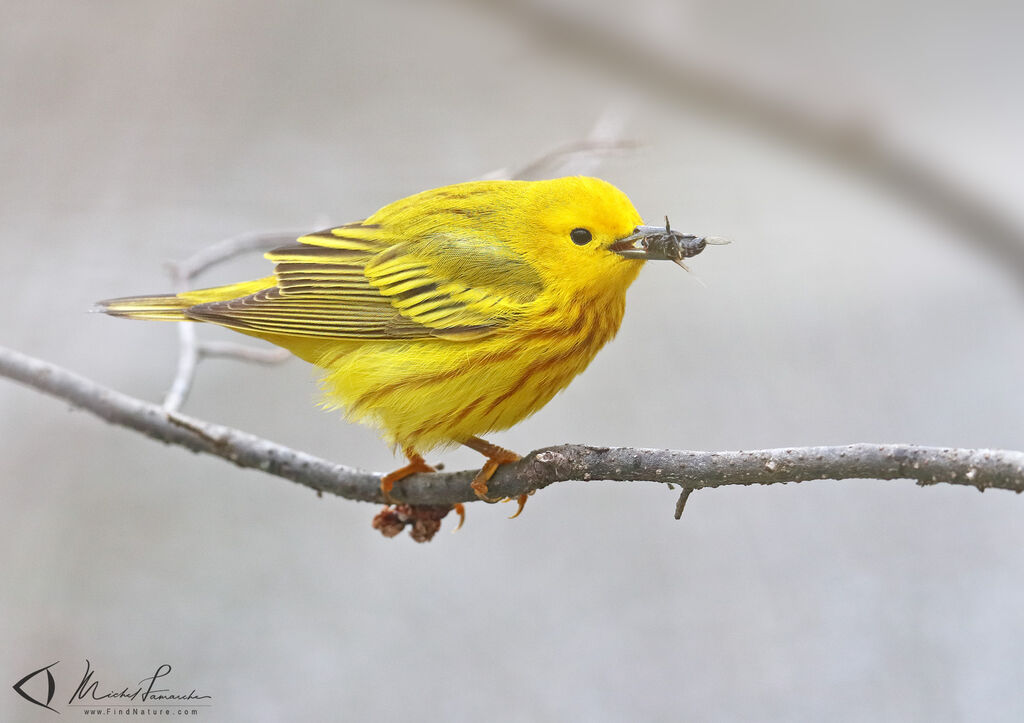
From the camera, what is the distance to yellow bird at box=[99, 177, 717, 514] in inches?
125

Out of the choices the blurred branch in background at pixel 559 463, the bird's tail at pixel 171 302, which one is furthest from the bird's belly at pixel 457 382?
the bird's tail at pixel 171 302

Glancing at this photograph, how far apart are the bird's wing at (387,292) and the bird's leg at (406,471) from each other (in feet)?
1.39

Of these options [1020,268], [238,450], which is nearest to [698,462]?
[1020,268]

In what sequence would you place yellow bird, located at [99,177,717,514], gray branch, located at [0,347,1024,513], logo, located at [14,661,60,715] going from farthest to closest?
logo, located at [14,661,60,715], yellow bird, located at [99,177,717,514], gray branch, located at [0,347,1024,513]

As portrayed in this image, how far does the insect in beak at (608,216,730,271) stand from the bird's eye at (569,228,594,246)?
0.11 meters

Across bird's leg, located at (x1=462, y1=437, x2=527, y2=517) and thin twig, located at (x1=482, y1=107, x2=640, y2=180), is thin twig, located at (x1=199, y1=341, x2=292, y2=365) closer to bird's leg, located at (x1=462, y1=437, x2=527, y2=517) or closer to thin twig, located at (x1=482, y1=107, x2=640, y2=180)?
bird's leg, located at (x1=462, y1=437, x2=527, y2=517)

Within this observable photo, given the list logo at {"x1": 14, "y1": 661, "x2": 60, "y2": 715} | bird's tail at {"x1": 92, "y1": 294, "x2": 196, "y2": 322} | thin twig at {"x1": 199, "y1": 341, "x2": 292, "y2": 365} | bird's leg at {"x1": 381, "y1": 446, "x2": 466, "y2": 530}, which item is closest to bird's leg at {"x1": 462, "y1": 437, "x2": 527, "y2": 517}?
bird's leg at {"x1": 381, "y1": 446, "x2": 466, "y2": 530}

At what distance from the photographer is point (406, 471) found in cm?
333

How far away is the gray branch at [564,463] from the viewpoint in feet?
6.46

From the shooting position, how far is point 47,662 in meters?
4.75

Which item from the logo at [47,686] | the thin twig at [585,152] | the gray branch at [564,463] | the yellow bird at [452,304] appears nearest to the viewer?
the gray branch at [564,463]

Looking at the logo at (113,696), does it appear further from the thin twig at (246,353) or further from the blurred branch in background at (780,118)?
the blurred branch in background at (780,118)

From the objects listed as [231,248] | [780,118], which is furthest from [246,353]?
[780,118]

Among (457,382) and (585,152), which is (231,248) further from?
(585,152)
